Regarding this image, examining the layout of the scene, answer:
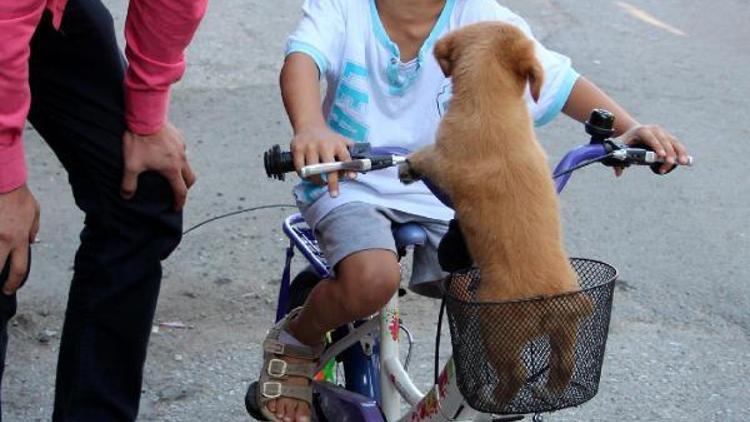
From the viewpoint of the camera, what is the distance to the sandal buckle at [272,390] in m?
3.04

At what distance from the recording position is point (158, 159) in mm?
2801

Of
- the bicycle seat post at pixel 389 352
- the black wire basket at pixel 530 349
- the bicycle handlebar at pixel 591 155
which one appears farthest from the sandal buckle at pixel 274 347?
the black wire basket at pixel 530 349

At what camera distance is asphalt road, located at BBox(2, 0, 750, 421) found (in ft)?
13.4

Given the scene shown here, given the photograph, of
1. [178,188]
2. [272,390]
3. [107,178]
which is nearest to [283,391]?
[272,390]

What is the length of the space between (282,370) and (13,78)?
→ 108cm

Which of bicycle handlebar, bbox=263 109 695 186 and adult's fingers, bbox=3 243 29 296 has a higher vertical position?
bicycle handlebar, bbox=263 109 695 186

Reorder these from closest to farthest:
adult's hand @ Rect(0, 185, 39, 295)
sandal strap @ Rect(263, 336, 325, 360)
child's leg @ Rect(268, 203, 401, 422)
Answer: adult's hand @ Rect(0, 185, 39, 295) < child's leg @ Rect(268, 203, 401, 422) < sandal strap @ Rect(263, 336, 325, 360)

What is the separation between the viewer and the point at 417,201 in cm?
290

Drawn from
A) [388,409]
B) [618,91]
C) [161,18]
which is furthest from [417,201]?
[618,91]

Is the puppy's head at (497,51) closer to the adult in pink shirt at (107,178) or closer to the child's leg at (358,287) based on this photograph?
the child's leg at (358,287)

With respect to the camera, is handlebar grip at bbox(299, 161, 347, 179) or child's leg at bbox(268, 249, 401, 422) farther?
child's leg at bbox(268, 249, 401, 422)

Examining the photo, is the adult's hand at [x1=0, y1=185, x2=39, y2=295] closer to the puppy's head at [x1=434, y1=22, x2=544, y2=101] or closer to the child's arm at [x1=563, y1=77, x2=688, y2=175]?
the puppy's head at [x1=434, y1=22, x2=544, y2=101]

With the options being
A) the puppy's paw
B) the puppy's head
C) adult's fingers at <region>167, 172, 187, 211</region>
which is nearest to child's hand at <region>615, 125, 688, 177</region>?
the puppy's head

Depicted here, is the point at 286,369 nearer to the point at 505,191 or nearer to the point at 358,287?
the point at 358,287
